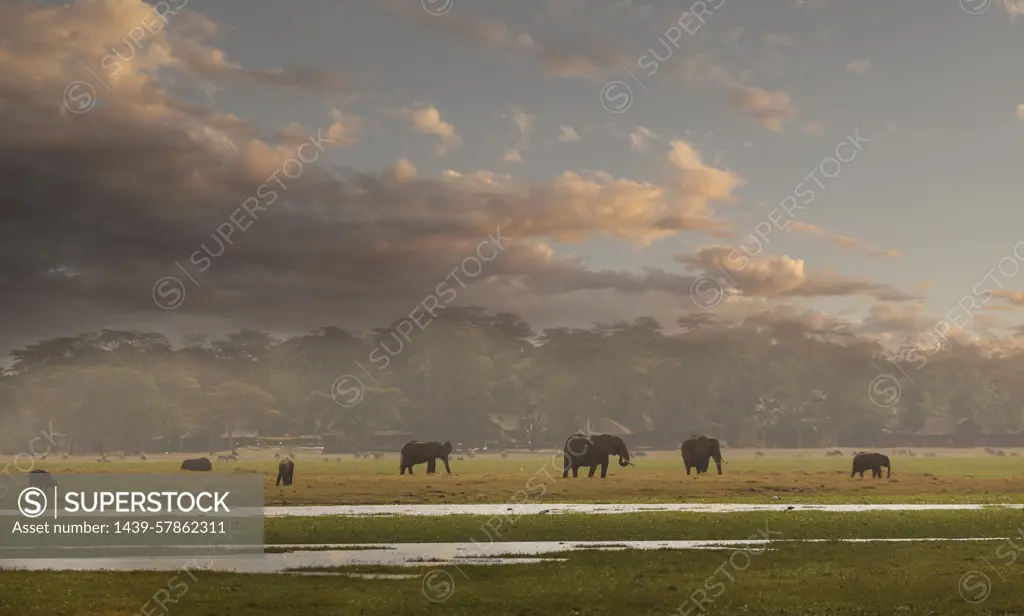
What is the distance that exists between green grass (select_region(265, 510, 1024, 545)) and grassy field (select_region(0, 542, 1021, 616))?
897 cm

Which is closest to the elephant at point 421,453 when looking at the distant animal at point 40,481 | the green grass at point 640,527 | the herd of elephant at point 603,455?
the herd of elephant at point 603,455

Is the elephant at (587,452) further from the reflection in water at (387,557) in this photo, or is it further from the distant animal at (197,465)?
the reflection in water at (387,557)

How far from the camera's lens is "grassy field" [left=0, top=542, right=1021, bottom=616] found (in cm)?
2605

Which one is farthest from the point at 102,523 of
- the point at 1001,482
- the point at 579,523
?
the point at 1001,482

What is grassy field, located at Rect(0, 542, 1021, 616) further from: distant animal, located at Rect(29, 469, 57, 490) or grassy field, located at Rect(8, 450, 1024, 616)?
distant animal, located at Rect(29, 469, 57, 490)

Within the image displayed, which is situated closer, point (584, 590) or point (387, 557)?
point (584, 590)

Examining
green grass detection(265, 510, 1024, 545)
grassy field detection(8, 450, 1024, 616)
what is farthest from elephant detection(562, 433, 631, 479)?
grassy field detection(8, 450, 1024, 616)

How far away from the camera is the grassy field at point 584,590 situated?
26.0 metres

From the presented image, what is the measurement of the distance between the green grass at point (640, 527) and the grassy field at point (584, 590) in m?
8.97

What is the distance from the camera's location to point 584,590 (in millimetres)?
28703

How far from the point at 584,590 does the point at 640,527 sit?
19079 millimetres

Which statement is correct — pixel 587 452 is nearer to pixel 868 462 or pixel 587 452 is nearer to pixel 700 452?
pixel 700 452

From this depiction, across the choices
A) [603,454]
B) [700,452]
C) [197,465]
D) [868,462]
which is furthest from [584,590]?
[197,465]

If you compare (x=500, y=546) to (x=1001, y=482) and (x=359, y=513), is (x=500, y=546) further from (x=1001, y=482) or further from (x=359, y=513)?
(x=1001, y=482)
